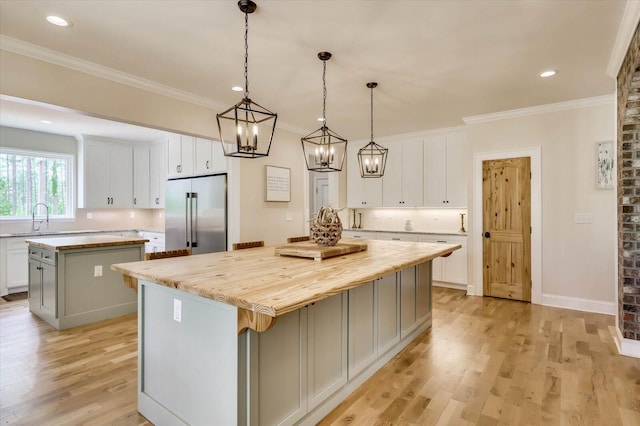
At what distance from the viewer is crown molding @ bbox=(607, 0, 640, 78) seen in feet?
6.97

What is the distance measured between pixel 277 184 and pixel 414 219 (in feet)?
8.75

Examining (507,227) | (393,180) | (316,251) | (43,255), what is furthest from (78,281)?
(507,227)

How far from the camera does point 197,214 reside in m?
4.84

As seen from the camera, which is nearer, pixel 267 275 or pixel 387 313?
pixel 267 275

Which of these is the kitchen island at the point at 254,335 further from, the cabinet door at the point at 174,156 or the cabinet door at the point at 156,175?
the cabinet door at the point at 156,175

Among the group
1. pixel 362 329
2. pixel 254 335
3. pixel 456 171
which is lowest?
pixel 362 329

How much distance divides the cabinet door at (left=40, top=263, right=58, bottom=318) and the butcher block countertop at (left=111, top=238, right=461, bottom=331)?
2084mm

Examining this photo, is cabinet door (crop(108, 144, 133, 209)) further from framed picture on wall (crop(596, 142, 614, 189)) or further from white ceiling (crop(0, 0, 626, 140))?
framed picture on wall (crop(596, 142, 614, 189))

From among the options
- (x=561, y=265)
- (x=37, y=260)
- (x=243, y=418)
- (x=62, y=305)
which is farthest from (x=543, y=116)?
(x=37, y=260)

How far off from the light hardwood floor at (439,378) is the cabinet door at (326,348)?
186 millimetres

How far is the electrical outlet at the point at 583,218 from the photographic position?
13.2 feet

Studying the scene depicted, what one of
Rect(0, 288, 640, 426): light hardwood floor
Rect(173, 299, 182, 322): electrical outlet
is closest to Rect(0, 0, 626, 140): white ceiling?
Rect(173, 299, 182, 322): electrical outlet

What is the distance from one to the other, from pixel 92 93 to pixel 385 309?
3253 mm

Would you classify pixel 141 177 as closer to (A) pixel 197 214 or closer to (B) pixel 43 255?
(A) pixel 197 214
